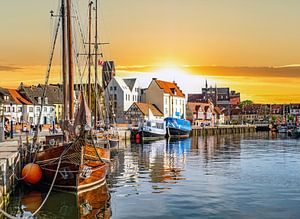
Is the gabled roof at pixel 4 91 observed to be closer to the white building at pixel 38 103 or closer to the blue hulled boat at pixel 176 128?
the white building at pixel 38 103

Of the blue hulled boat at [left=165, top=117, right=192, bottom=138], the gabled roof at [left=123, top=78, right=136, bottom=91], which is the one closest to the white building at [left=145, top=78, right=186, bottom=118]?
the gabled roof at [left=123, top=78, right=136, bottom=91]

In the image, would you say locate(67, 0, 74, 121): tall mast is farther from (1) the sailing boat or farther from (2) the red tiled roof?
(2) the red tiled roof

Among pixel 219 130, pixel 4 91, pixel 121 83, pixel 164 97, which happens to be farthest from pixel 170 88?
pixel 4 91

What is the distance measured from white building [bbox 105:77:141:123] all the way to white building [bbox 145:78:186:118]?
5193 mm

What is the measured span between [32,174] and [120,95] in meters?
99.4

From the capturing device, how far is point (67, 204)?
1017 inches

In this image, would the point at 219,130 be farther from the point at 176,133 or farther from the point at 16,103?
the point at 16,103

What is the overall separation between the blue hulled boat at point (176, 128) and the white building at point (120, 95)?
23.0 m

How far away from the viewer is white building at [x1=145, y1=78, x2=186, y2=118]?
13388cm

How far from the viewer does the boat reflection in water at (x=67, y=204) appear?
2378cm

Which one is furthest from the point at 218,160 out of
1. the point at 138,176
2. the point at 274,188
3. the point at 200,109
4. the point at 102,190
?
the point at 200,109

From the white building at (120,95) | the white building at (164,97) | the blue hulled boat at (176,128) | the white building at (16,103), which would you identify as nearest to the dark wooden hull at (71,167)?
the blue hulled boat at (176,128)

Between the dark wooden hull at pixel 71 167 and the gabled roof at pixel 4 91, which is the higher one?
the gabled roof at pixel 4 91

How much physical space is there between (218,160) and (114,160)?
10.3 m
